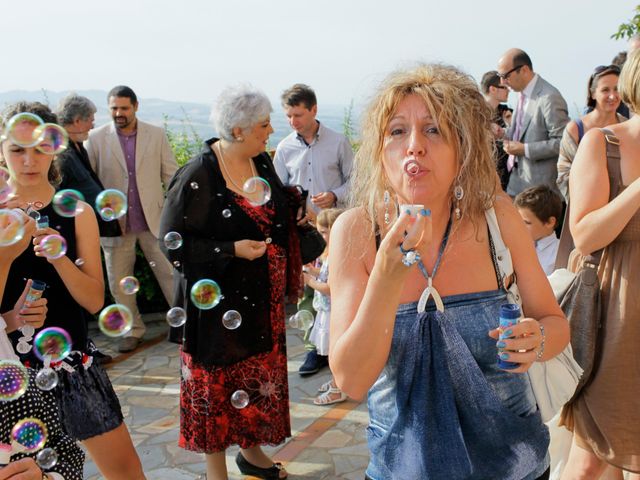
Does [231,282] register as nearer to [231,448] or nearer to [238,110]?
[238,110]

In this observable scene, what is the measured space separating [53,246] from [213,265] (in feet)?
2.96

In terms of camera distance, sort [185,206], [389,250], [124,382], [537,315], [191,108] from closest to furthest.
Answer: [389,250] < [537,315] < [185,206] < [124,382] < [191,108]

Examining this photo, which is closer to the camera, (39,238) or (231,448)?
(39,238)

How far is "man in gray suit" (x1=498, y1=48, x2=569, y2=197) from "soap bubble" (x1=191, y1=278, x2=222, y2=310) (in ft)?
11.5

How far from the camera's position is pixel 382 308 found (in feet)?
5.37

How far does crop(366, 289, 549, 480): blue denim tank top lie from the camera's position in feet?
5.66

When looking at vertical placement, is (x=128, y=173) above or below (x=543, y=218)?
below

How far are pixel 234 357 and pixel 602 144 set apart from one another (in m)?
1.99

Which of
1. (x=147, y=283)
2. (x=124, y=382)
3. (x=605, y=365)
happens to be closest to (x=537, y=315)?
(x=605, y=365)

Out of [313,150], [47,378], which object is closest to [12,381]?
[47,378]

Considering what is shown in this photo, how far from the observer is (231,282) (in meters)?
3.46

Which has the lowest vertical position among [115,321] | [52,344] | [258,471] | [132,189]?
[258,471]

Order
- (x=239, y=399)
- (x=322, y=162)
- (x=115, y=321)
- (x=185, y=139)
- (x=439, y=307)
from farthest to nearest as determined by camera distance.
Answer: (x=185, y=139), (x=322, y=162), (x=239, y=399), (x=115, y=321), (x=439, y=307)

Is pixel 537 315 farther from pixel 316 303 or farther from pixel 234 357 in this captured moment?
pixel 316 303
